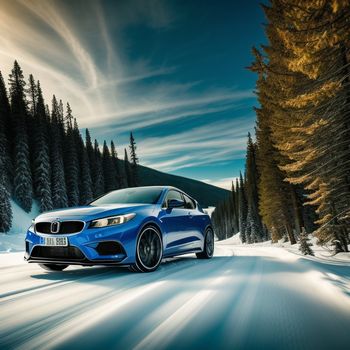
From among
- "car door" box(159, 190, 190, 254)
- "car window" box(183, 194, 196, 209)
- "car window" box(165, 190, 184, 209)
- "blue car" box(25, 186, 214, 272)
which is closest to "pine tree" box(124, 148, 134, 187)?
"car window" box(183, 194, 196, 209)

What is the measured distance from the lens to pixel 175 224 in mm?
6531

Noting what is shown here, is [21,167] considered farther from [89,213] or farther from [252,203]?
[89,213]

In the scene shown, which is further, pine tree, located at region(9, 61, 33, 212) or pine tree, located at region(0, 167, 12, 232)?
pine tree, located at region(9, 61, 33, 212)

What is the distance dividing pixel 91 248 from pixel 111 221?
1.62 feet

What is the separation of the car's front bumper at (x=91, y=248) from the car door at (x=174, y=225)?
3.56 feet

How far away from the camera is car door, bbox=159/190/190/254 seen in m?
6.13

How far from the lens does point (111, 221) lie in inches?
198

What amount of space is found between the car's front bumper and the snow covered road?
32cm

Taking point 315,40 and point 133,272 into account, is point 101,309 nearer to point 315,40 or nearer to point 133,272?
point 133,272

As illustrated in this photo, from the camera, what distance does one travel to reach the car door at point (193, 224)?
7.34 metres

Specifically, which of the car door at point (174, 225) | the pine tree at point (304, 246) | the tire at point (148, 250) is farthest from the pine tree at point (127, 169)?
the tire at point (148, 250)

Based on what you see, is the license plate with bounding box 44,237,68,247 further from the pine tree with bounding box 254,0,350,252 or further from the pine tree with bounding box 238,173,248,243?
the pine tree with bounding box 238,173,248,243

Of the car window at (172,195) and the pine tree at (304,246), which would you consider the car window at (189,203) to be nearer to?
the car window at (172,195)

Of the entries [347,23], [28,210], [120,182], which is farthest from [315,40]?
[120,182]
